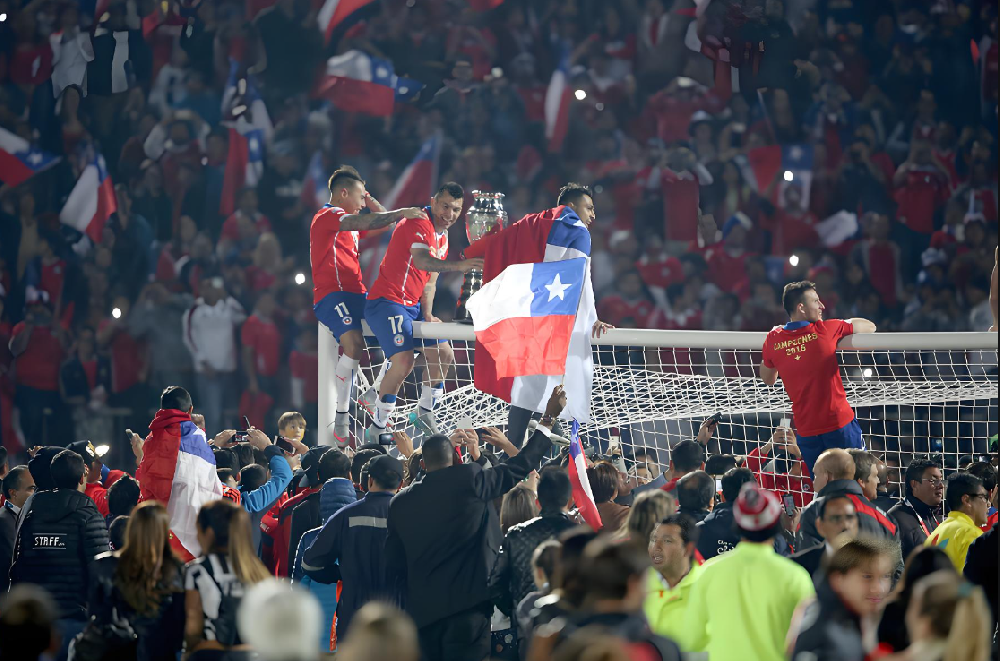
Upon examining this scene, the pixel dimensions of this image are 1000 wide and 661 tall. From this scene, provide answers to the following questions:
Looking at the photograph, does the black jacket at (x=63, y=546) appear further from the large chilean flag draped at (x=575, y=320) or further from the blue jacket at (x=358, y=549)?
the large chilean flag draped at (x=575, y=320)

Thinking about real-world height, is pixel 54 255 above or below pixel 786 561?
→ above

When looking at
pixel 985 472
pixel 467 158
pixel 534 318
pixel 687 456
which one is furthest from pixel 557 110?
pixel 985 472

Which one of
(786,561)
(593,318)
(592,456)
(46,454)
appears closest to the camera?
(786,561)

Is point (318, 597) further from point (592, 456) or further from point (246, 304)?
point (246, 304)

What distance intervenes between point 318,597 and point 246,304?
7071mm

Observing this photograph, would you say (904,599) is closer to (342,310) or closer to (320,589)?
(320,589)

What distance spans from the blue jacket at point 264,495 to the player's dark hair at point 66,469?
2.94ft

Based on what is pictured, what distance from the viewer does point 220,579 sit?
395 cm

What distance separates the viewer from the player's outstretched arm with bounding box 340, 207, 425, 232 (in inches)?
293

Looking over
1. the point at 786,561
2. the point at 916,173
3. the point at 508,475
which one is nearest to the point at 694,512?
the point at 508,475

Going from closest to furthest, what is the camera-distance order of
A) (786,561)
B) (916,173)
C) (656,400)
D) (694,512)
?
1. (786,561)
2. (694,512)
3. (656,400)
4. (916,173)

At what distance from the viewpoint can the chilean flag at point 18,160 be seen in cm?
1358

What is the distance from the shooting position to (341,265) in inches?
320

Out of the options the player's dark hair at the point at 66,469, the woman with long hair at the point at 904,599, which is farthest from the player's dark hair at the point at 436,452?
the woman with long hair at the point at 904,599
